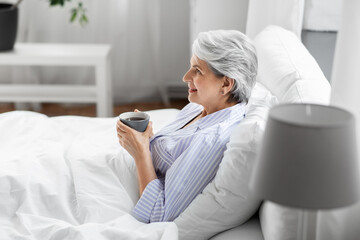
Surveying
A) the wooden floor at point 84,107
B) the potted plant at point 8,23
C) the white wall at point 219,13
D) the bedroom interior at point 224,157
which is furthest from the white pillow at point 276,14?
the wooden floor at point 84,107

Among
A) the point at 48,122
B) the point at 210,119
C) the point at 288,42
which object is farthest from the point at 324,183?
the point at 48,122

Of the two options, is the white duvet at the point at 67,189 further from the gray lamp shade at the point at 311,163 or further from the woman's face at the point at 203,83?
the gray lamp shade at the point at 311,163

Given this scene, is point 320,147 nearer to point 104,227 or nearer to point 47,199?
point 104,227

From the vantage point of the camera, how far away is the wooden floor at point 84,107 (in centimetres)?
385

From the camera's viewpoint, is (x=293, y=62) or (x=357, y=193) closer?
(x=357, y=193)

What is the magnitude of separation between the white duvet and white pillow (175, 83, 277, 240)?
0.08 meters

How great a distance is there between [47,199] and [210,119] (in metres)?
0.53

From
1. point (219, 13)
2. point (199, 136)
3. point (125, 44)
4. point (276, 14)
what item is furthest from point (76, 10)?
point (199, 136)

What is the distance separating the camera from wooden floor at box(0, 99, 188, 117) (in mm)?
3850

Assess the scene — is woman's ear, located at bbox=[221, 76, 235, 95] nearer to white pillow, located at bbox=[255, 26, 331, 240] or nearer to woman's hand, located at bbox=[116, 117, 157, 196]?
white pillow, located at bbox=[255, 26, 331, 240]

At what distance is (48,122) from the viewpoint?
7.22 ft

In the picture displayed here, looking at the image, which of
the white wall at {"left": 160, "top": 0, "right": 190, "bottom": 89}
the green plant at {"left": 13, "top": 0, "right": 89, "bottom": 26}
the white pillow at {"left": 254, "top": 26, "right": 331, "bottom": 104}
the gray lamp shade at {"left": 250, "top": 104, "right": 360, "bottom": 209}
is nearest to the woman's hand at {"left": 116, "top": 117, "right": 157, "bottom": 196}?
the white pillow at {"left": 254, "top": 26, "right": 331, "bottom": 104}

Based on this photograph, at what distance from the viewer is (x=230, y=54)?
163 centimetres

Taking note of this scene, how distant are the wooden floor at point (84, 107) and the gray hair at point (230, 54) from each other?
2213mm
